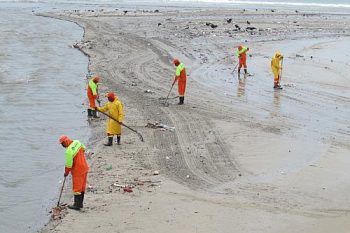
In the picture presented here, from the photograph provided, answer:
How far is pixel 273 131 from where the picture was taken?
17969 mm

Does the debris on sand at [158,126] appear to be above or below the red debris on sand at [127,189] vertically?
above

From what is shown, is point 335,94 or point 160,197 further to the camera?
point 335,94

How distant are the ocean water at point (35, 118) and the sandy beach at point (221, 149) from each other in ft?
3.07

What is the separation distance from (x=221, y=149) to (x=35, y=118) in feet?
22.9

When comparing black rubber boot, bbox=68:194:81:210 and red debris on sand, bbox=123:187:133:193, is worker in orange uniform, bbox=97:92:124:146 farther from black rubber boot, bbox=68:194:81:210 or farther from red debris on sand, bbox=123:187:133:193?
black rubber boot, bbox=68:194:81:210

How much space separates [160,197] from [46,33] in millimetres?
30653

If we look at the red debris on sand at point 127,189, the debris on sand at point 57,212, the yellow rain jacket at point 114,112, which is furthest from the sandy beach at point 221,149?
the yellow rain jacket at point 114,112

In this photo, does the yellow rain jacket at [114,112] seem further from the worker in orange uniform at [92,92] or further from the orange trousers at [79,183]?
the orange trousers at [79,183]

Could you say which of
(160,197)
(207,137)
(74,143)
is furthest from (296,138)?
(74,143)

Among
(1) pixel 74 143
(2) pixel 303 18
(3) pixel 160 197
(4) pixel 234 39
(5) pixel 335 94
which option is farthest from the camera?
(2) pixel 303 18

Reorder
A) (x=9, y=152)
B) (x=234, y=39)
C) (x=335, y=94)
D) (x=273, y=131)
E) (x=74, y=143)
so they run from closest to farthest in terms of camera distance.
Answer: (x=74, y=143) → (x=9, y=152) → (x=273, y=131) → (x=335, y=94) → (x=234, y=39)

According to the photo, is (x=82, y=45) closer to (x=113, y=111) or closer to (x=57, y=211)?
(x=113, y=111)

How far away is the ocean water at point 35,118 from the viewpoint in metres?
13.1

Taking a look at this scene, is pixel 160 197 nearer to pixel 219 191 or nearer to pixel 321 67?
pixel 219 191
